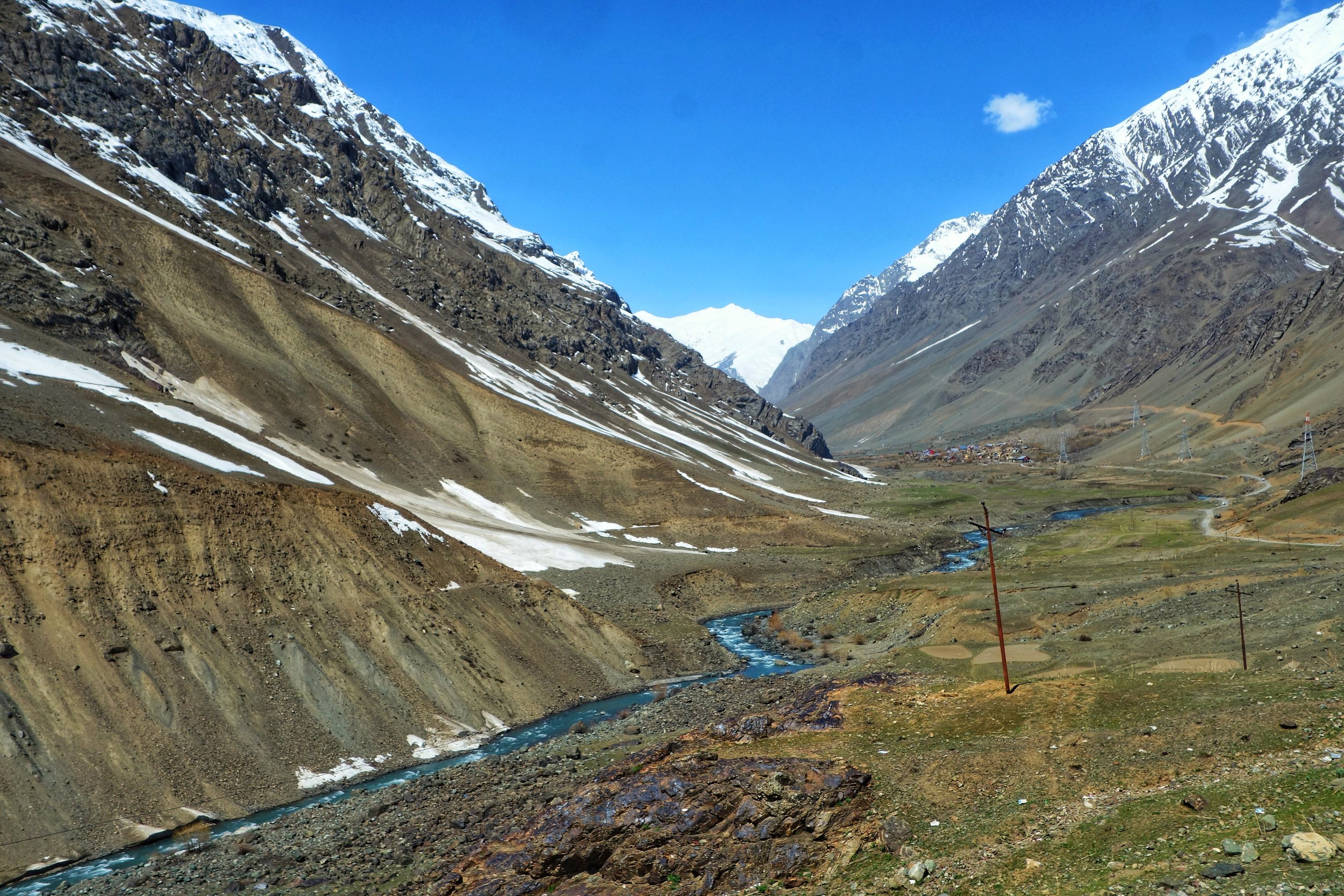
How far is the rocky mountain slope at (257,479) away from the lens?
3725 centimetres

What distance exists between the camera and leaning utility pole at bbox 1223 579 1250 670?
1292 inches

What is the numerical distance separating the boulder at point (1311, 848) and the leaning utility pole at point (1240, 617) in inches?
680

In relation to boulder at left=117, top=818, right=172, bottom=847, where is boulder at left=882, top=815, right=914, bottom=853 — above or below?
above

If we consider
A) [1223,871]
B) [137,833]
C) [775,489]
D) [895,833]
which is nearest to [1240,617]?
[895,833]

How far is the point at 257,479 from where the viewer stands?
59625 millimetres

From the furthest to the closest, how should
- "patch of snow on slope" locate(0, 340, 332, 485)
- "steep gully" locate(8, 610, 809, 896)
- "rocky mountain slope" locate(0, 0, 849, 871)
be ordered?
"patch of snow on slope" locate(0, 340, 332, 485), "rocky mountain slope" locate(0, 0, 849, 871), "steep gully" locate(8, 610, 809, 896)

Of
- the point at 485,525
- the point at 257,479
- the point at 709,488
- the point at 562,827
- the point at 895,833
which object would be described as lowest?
the point at 562,827

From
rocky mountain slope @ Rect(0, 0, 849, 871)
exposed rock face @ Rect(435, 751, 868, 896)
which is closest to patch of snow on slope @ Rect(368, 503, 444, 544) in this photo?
→ rocky mountain slope @ Rect(0, 0, 849, 871)

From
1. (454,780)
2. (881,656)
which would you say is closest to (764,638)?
(881,656)

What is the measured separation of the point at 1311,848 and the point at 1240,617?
1879cm

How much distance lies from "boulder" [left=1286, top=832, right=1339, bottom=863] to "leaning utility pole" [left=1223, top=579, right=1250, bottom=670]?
56.7 ft

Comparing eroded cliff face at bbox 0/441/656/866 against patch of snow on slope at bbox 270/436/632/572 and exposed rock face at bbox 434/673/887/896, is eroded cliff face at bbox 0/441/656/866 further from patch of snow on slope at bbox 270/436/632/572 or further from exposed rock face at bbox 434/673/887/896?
patch of snow on slope at bbox 270/436/632/572

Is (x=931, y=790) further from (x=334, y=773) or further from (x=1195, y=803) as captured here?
(x=334, y=773)

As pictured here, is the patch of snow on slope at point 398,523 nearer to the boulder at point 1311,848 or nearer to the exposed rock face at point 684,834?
the exposed rock face at point 684,834
